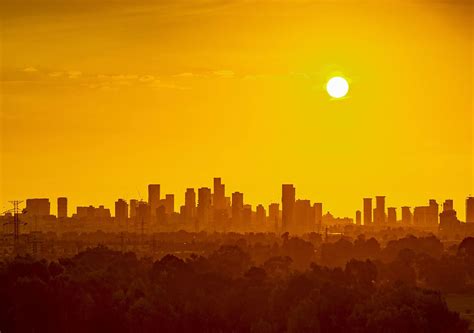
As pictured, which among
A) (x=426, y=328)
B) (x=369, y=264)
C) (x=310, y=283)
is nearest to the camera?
(x=426, y=328)

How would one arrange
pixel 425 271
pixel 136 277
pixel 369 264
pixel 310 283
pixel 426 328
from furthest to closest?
pixel 425 271 < pixel 369 264 < pixel 136 277 < pixel 310 283 < pixel 426 328

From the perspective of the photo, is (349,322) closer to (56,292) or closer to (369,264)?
(56,292)

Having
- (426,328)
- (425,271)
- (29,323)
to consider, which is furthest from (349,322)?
(425,271)

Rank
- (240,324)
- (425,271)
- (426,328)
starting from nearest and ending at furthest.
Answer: (426,328)
(240,324)
(425,271)

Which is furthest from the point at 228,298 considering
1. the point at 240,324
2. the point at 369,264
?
the point at 369,264

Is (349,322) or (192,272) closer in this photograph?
(349,322)

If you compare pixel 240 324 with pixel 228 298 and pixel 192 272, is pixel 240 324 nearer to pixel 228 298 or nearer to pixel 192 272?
pixel 228 298

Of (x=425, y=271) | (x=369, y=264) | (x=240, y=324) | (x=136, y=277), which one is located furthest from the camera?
(x=425, y=271)

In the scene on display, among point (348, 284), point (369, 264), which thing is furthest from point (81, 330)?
point (369, 264)

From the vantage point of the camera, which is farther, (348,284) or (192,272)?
(192,272)
